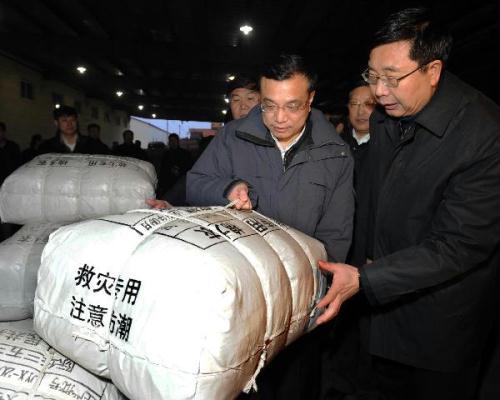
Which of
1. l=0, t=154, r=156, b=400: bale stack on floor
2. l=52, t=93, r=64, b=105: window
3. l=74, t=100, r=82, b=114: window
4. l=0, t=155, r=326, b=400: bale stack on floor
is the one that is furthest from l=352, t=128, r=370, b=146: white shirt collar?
l=74, t=100, r=82, b=114: window

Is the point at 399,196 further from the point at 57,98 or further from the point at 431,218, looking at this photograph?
the point at 57,98

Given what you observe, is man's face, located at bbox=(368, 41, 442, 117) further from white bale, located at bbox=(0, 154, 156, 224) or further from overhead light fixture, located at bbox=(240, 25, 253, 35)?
overhead light fixture, located at bbox=(240, 25, 253, 35)

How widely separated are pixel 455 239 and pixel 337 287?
1.65 feet

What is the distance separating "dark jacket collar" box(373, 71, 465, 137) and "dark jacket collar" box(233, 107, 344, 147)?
40cm

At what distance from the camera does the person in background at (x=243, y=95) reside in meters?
3.07

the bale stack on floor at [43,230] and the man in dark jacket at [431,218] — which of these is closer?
the bale stack on floor at [43,230]

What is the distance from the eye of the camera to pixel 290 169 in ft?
6.12

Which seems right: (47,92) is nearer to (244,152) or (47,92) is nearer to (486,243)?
(244,152)

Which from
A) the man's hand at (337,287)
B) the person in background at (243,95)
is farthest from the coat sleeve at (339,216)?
the person in background at (243,95)

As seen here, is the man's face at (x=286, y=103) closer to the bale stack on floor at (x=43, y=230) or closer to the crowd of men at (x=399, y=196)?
the crowd of men at (x=399, y=196)

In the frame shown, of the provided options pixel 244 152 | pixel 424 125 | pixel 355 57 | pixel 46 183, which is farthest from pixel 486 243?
pixel 355 57

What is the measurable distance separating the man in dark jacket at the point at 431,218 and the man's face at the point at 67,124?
3.47 m

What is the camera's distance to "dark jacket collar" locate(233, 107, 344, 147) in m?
1.86

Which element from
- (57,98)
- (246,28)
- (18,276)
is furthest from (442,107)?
(57,98)
